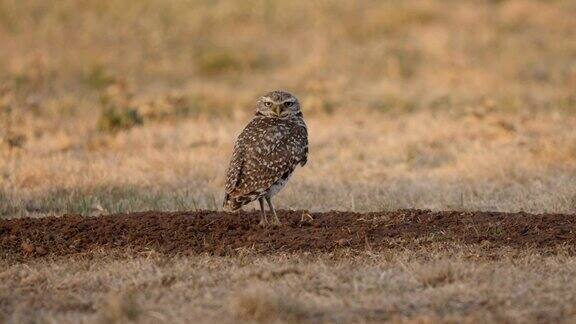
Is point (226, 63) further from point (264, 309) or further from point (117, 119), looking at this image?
point (264, 309)

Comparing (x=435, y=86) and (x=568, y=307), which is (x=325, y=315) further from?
(x=435, y=86)

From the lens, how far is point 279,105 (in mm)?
10305

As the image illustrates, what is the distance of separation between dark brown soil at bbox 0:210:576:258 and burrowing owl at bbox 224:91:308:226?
36 centimetres

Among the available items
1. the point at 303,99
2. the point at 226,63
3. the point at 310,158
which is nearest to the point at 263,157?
the point at 310,158

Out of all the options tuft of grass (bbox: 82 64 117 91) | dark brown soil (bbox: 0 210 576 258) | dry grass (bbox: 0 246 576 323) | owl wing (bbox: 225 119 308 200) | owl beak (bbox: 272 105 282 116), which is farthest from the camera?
tuft of grass (bbox: 82 64 117 91)

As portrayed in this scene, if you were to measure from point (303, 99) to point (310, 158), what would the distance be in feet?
23.5

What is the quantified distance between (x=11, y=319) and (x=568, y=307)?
145 inches

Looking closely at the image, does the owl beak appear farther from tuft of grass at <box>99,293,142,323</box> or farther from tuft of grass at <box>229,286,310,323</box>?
tuft of grass at <box>99,293,142,323</box>

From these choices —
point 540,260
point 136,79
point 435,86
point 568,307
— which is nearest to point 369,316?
point 568,307

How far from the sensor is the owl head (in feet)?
33.9

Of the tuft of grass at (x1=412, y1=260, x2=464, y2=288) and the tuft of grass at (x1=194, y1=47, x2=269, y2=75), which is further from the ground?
the tuft of grass at (x1=194, y1=47, x2=269, y2=75)

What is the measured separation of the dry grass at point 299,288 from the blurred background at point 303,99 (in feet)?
11.1

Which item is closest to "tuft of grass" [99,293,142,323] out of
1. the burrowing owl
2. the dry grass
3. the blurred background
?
the dry grass

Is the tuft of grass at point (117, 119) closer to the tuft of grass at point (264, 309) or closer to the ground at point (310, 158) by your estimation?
the ground at point (310, 158)
